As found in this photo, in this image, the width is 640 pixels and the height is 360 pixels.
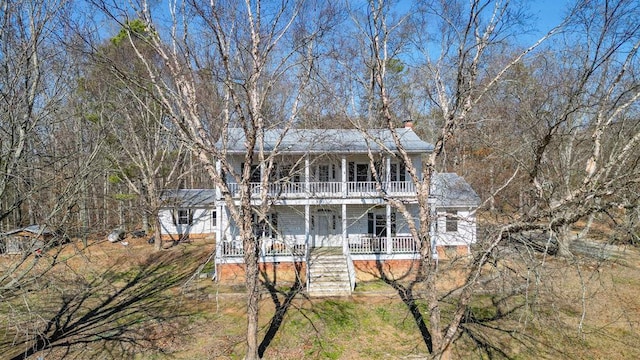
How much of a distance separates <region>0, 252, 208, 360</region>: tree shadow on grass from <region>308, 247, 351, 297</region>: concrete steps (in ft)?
15.5

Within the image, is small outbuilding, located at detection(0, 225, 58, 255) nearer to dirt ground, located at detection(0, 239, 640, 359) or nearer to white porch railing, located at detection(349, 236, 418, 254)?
dirt ground, located at detection(0, 239, 640, 359)

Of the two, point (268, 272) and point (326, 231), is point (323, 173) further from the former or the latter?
point (268, 272)

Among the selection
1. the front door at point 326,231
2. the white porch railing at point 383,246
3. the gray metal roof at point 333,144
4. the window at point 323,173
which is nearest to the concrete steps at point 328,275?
the white porch railing at point 383,246

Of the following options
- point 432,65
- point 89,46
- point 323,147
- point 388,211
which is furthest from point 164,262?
point 432,65

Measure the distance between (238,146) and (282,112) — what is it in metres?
4.36

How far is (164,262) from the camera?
57.8 ft

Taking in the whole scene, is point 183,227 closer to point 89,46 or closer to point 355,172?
point 355,172

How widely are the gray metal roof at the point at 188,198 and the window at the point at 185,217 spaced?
26.3 inches

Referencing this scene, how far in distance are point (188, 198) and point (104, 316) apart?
13.9 metres

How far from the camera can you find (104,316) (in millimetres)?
10938

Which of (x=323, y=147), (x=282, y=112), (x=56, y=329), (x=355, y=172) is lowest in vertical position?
(x=56, y=329)

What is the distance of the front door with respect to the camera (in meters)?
17.2

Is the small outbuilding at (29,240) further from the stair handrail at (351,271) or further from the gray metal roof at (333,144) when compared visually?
the stair handrail at (351,271)

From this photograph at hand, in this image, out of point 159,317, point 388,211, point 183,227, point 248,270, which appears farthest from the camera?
point 183,227
